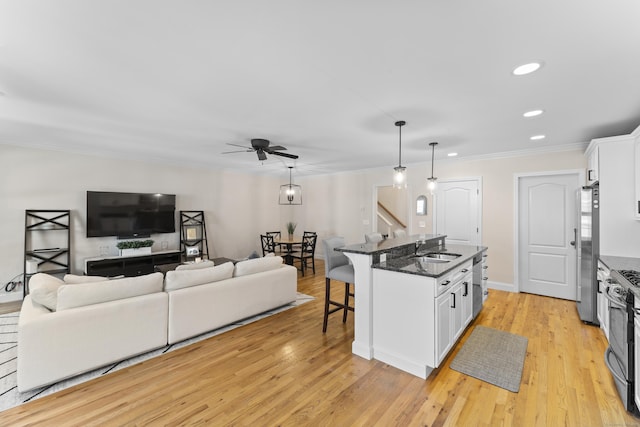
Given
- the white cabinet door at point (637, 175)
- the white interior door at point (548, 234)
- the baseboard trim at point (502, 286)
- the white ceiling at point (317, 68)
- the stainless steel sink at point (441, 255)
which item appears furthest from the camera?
the baseboard trim at point (502, 286)

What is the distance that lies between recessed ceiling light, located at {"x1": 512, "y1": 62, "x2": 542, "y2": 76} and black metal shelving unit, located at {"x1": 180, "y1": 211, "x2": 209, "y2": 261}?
6.24 meters

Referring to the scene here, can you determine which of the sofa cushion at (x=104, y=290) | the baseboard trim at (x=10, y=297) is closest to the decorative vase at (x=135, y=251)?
the baseboard trim at (x=10, y=297)

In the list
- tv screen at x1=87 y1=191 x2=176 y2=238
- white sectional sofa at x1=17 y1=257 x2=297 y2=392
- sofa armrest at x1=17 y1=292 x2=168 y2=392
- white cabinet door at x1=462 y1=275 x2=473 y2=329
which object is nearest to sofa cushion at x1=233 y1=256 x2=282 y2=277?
white sectional sofa at x1=17 y1=257 x2=297 y2=392

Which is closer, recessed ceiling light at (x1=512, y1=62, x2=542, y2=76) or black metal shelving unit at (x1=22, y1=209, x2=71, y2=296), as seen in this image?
recessed ceiling light at (x1=512, y1=62, x2=542, y2=76)

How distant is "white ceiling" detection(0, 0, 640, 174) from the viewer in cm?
155

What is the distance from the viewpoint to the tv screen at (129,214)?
5.12 metres

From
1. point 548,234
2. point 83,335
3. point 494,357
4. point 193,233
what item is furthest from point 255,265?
point 548,234

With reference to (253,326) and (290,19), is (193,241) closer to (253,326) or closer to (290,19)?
(253,326)

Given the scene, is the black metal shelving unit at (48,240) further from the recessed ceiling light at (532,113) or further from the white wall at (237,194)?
the recessed ceiling light at (532,113)

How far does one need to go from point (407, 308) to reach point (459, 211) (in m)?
3.65

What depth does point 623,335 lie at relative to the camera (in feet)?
6.98

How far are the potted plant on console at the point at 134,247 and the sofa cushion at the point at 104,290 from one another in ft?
9.96

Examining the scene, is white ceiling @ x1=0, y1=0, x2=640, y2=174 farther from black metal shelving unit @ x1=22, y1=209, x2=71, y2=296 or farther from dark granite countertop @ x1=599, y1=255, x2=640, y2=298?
dark granite countertop @ x1=599, y1=255, x2=640, y2=298

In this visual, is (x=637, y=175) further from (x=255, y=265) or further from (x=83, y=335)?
(x=83, y=335)
